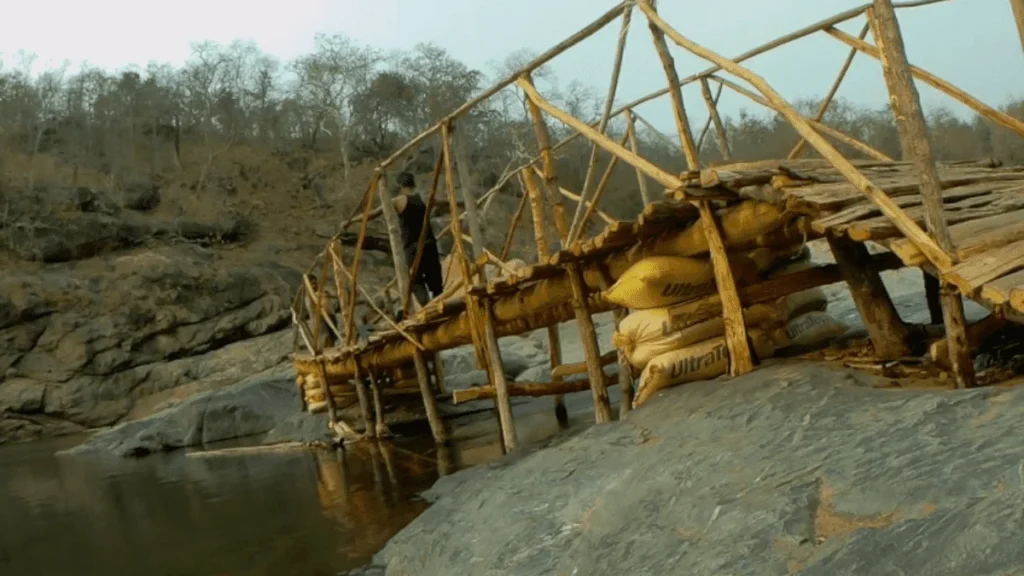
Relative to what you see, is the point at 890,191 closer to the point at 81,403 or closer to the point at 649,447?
the point at 649,447

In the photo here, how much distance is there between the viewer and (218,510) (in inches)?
332

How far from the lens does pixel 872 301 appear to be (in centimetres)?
471

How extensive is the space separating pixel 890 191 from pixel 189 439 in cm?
1302

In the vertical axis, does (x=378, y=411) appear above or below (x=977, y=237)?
below

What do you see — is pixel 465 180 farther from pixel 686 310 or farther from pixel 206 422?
pixel 206 422

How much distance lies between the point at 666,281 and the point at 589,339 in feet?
5.43

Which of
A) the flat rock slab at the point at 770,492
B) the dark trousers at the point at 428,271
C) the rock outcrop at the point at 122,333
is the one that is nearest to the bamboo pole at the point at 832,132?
the flat rock slab at the point at 770,492

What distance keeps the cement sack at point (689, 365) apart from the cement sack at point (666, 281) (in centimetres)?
31

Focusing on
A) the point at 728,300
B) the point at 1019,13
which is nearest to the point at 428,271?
the point at 728,300

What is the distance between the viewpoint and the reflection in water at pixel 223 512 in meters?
6.38

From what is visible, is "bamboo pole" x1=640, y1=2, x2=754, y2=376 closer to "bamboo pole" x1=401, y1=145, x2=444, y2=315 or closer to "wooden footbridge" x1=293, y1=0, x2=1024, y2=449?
"wooden footbridge" x1=293, y1=0, x2=1024, y2=449

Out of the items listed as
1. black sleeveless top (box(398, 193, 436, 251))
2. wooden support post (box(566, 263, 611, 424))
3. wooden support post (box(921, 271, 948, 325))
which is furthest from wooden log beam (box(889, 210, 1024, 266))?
black sleeveless top (box(398, 193, 436, 251))

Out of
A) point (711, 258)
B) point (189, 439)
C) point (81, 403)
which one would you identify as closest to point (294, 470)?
point (189, 439)

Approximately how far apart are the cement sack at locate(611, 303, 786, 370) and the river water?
2.11 m
